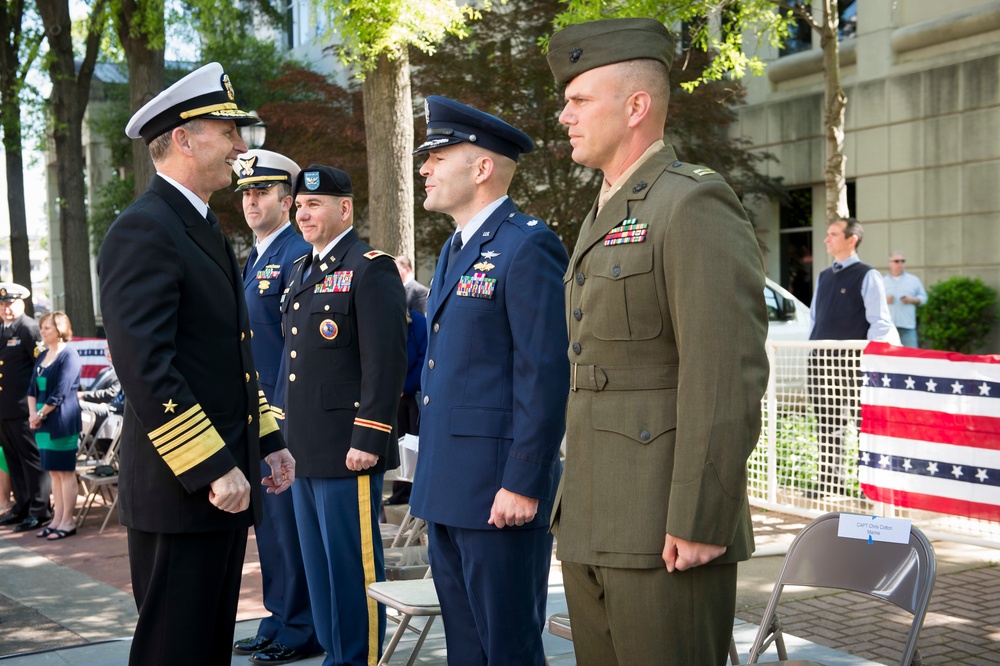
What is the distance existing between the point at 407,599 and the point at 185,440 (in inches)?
54.2

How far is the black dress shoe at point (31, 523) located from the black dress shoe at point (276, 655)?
5.41m

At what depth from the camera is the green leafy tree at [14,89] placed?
21141 mm

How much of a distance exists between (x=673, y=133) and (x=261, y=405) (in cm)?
1585

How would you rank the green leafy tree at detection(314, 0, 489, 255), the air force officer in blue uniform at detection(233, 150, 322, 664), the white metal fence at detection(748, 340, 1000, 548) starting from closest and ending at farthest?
the air force officer in blue uniform at detection(233, 150, 322, 664)
the white metal fence at detection(748, 340, 1000, 548)
the green leafy tree at detection(314, 0, 489, 255)

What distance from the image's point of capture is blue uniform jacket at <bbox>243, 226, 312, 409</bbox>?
18.1 ft

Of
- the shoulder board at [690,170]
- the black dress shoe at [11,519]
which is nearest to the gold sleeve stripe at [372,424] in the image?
the shoulder board at [690,170]

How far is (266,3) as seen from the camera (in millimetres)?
22016

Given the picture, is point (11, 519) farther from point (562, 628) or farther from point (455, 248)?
point (455, 248)

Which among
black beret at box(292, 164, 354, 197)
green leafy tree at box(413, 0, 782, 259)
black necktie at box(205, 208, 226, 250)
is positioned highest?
green leafy tree at box(413, 0, 782, 259)

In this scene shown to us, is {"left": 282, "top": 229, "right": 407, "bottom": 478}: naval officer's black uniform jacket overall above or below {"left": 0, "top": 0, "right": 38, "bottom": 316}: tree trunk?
below

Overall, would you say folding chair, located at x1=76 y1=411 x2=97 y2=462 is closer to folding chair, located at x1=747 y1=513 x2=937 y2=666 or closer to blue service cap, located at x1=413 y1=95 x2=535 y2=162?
blue service cap, located at x1=413 y1=95 x2=535 y2=162

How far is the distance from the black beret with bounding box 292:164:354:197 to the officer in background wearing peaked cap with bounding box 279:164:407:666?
0.27 metres

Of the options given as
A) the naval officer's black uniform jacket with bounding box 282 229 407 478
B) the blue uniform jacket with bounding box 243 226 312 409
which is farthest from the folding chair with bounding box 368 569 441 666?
the blue uniform jacket with bounding box 243 226 312 409

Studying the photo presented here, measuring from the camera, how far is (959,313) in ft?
51.0
